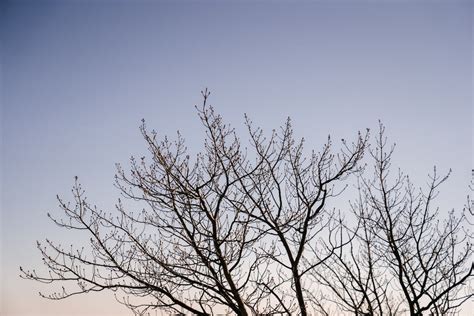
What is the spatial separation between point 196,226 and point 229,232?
20.0 inches

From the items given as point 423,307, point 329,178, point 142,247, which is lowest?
point 423,307

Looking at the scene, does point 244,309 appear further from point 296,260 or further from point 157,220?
point 157,220

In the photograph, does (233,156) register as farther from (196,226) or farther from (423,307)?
(423,307)

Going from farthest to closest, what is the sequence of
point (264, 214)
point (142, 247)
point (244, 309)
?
point (264, 214) → point (142, 247) → point (244, 309)

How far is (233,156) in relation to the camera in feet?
21.1

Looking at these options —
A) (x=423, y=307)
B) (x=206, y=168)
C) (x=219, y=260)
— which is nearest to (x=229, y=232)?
(x=219, y=260)

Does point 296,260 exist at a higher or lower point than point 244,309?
higher

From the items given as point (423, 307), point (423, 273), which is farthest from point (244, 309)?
point (423, 273)

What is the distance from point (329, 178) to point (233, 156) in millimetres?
1662

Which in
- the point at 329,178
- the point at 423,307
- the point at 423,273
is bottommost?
the point at 423,307

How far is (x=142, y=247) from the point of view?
6055mm

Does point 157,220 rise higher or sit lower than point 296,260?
higher

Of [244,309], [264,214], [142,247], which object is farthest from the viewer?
[264,214]

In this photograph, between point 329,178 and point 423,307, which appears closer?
point 423,307
